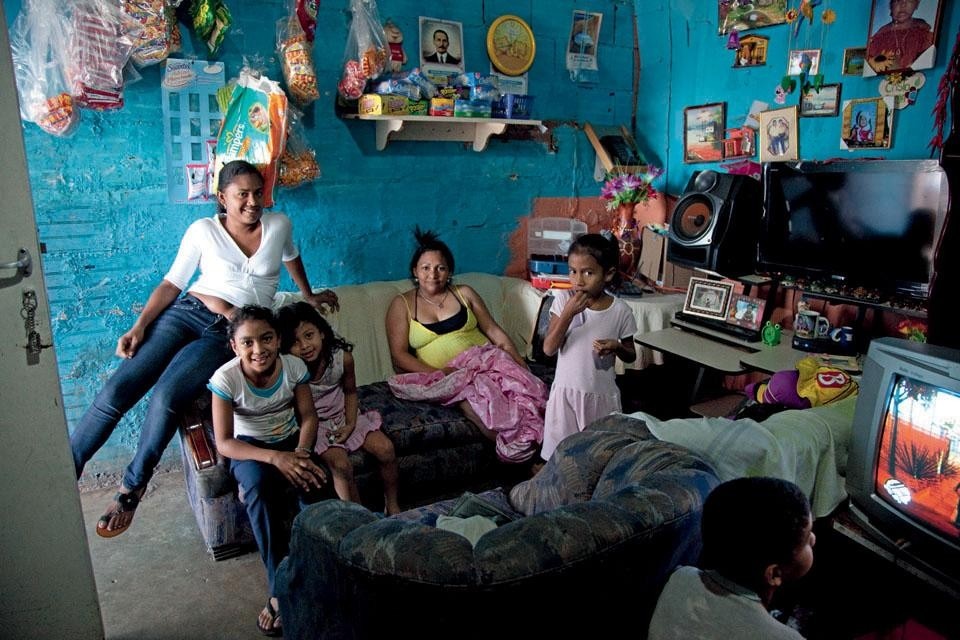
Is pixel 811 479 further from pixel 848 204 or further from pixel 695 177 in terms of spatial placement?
pixel 695 177

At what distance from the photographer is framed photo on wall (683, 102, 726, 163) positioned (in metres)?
3.61

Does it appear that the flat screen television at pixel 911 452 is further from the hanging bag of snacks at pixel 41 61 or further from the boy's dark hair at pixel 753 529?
the hanging bag of snacks at pixel 41 61

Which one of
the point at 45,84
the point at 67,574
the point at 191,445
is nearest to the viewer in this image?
the point at 67,574

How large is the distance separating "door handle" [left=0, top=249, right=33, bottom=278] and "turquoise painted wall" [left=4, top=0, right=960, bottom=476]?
3.88ft

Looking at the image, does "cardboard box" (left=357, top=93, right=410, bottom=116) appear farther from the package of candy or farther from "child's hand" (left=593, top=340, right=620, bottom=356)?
"child's hand" (left=593, top=340, right=620, bottom=356)

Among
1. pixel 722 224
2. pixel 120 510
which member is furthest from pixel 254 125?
pixel 722 224

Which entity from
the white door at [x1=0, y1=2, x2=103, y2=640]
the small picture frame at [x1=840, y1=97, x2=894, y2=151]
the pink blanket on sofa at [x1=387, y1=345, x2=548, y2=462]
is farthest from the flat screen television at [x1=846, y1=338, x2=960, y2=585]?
the white door at [x1=0, y1=2, x2=103, y2=640]

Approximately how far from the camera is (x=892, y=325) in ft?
9.42

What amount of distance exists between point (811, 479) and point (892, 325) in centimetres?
158

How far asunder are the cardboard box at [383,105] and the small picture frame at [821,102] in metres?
1.82

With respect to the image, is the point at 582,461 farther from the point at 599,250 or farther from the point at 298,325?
the point at 298,325

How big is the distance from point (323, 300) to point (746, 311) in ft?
6.11

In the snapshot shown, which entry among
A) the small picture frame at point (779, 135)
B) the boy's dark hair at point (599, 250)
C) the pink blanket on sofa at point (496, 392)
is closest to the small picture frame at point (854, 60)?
the small picture frame at point (779, 135)

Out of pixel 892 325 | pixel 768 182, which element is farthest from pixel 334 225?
pixel 892 325
